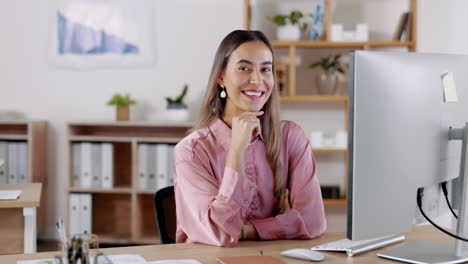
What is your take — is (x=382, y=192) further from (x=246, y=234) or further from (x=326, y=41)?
(x=326, y=41)

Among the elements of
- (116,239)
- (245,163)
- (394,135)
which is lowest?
(116,239)

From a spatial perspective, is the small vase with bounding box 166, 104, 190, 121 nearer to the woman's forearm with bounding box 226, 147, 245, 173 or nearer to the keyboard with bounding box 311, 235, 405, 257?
the woman's forearm with bounding box 226, 147, 245, 173

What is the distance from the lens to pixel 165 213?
202 centimetres

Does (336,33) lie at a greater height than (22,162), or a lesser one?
greater

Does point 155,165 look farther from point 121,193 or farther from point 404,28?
point 404,28

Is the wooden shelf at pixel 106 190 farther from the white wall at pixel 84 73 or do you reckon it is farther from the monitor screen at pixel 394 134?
the monitor screen at pixel 394 134

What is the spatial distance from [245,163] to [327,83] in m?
2.44

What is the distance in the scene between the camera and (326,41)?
4.07m

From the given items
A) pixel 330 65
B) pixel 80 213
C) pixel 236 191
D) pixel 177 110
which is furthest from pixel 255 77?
pixel 80 213

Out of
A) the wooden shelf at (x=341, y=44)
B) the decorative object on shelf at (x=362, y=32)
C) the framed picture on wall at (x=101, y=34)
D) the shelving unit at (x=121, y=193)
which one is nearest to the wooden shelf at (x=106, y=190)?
the shelving unit at (x=121, y=193)

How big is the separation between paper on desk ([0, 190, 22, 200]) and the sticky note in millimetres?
1860

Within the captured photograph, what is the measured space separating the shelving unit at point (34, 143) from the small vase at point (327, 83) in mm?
2157

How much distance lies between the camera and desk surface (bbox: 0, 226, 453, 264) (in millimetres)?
1438

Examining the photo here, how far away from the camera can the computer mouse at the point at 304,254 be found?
143 centimetres
